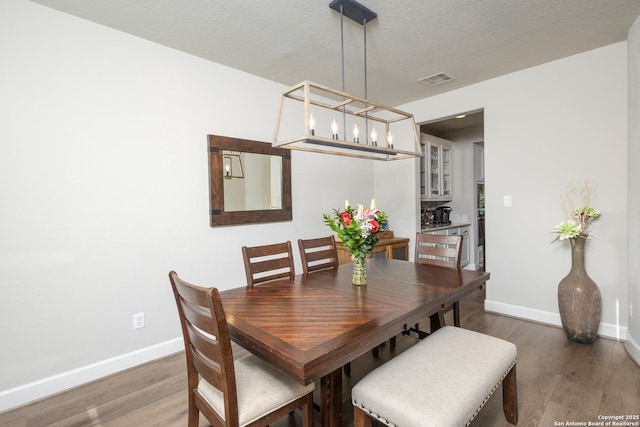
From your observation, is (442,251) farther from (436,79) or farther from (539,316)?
(436,79)

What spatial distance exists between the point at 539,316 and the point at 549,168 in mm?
1479

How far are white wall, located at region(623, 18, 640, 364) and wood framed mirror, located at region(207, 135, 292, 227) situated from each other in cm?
291

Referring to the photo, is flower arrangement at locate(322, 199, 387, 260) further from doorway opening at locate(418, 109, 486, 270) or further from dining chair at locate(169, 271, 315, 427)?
doorway opening at locate(418, 109, 486, 270)

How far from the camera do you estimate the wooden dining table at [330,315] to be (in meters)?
1.16

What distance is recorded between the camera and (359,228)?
1.86 m

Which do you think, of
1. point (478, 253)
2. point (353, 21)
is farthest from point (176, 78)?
point (478, 253)

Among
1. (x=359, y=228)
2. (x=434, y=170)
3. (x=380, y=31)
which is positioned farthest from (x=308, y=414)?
(x=434, y=170)

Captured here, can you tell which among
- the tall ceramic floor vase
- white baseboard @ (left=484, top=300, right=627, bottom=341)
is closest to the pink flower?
the tall ceramic floor vase

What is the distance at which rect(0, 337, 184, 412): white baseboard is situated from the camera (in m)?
2.00

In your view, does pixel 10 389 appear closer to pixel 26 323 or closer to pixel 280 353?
pixel 26 323

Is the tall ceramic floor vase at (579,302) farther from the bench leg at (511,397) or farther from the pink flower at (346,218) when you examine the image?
the pink flower at (346,218)

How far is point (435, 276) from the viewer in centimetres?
212

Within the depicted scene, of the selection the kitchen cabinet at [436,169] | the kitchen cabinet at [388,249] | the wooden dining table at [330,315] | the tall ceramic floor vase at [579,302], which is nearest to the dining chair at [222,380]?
the wooden dining table at [330,315]

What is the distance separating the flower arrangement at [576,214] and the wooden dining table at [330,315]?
1.24 m
